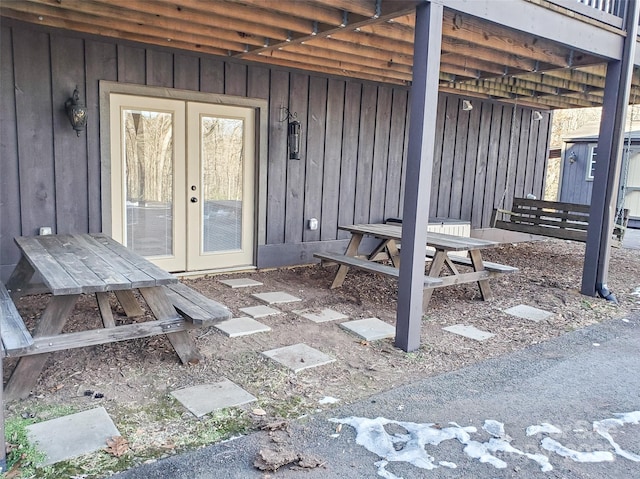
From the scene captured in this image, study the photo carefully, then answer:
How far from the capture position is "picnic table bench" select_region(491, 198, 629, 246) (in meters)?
6.40

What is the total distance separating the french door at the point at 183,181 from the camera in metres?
4.92

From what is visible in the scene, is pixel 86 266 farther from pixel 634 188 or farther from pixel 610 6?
pixel 634 188

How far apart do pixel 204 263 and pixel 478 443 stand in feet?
12.7

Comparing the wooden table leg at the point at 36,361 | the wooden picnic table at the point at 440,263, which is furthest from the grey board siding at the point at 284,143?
the wooden table leg at the point at 36,361

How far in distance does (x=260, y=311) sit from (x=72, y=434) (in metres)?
2.11

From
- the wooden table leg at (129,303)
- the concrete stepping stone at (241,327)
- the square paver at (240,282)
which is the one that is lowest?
the concrete stepping stone at (241,327)

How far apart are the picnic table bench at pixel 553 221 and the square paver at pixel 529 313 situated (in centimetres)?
193

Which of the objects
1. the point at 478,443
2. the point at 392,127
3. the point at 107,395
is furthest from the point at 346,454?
the point at 392,127

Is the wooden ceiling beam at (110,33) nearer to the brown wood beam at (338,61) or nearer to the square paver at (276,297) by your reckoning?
the brown wood beam at (338,61)

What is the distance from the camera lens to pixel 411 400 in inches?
106

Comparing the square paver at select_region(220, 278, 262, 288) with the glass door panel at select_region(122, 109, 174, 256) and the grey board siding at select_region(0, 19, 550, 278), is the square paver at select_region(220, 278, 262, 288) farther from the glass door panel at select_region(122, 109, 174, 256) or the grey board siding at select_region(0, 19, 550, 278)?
the glass door panel at select_region(122, 109, 174, 256)

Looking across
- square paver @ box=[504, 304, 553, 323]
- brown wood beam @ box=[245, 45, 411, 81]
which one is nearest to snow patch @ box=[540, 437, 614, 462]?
square paver @ box=[504, 304, 553, 323]

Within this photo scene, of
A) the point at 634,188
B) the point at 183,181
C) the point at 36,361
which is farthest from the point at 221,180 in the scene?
the point at 634,188

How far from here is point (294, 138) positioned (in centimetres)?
573
